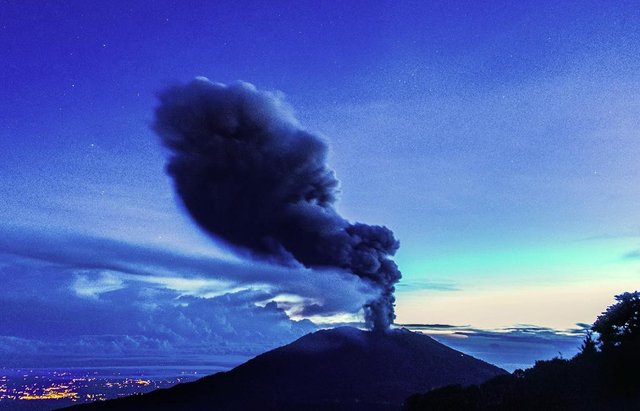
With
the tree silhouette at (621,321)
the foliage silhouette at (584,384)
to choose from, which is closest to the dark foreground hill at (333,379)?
the foliage silhouette at (584,384)

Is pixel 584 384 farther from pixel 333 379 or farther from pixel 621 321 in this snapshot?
pixel 333 379

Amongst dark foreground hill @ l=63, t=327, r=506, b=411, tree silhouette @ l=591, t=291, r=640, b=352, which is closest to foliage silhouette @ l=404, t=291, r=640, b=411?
tree silhouette @ l=591, t=291, r=640, b=352

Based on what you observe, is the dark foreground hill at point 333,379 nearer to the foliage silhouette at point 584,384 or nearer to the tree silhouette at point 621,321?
the foliage silhouette at point 584,384

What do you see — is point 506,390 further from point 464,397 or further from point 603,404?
point 603,404

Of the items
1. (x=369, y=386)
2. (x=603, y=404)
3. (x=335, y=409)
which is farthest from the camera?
(x=369, y=386)

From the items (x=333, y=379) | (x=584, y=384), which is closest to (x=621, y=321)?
(x=584, y=384)

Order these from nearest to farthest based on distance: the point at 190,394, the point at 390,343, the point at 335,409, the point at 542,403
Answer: the point at 542,403 < the point at 335,409 < the point at 190,394 < the point at 390,343

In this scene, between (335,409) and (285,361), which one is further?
(285,361)

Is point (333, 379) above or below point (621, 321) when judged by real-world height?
below

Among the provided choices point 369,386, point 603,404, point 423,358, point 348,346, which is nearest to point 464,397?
point 603,404
